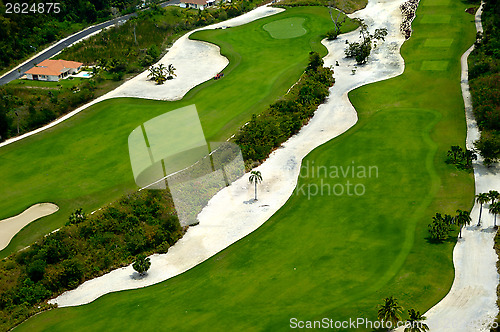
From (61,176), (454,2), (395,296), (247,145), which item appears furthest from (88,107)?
(454,2)

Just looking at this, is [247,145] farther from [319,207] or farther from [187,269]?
[187,269]

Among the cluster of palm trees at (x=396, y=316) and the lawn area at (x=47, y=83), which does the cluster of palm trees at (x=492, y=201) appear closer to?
the cluster of palm trees at (x=396, y=316)

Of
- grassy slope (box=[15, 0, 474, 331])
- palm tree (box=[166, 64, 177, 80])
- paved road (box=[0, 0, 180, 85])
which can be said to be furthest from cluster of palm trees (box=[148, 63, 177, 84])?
grassy slope (box=[15, 0, 474, 331])

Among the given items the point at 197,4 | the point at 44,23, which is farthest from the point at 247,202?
the point at 197,4

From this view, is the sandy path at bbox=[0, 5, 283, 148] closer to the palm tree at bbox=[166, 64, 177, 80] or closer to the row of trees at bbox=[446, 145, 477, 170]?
the palm tree at bbox=[166, 64, 177, 80]

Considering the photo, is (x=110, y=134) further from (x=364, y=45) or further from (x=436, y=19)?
(x=436, y=19)

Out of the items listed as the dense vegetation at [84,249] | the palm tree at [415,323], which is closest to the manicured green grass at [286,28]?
the dense vegetation at [84,249]
